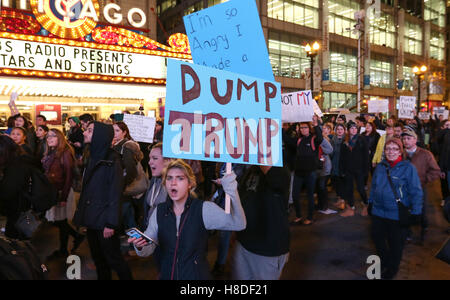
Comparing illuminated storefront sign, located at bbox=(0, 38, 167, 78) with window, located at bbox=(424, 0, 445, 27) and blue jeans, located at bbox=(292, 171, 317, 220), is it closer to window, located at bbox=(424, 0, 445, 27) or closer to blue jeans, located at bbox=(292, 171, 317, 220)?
blue jeans, located at bbox=(292, 171, 317, 220)

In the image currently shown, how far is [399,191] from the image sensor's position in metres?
3.87

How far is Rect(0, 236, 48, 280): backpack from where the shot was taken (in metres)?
1.65

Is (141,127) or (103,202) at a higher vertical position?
(141,127)

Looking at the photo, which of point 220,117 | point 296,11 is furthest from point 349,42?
point 220,117

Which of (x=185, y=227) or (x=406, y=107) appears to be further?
(x=406, y=107)

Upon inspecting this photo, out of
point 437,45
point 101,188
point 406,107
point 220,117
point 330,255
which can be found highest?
point 437,45

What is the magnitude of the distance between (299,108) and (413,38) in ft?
144

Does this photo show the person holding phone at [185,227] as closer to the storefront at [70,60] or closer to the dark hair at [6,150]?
the dark hair at [6,150]

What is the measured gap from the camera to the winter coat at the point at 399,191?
3807 millimetres

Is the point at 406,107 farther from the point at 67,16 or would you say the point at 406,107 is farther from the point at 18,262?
the point at 67,16

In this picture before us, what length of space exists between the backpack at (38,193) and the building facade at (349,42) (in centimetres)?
2422

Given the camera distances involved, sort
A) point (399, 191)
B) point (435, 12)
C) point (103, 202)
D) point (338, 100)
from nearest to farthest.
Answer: point (103, 202) < point (399, 191) < point (338, 100) < point (435, 12)
